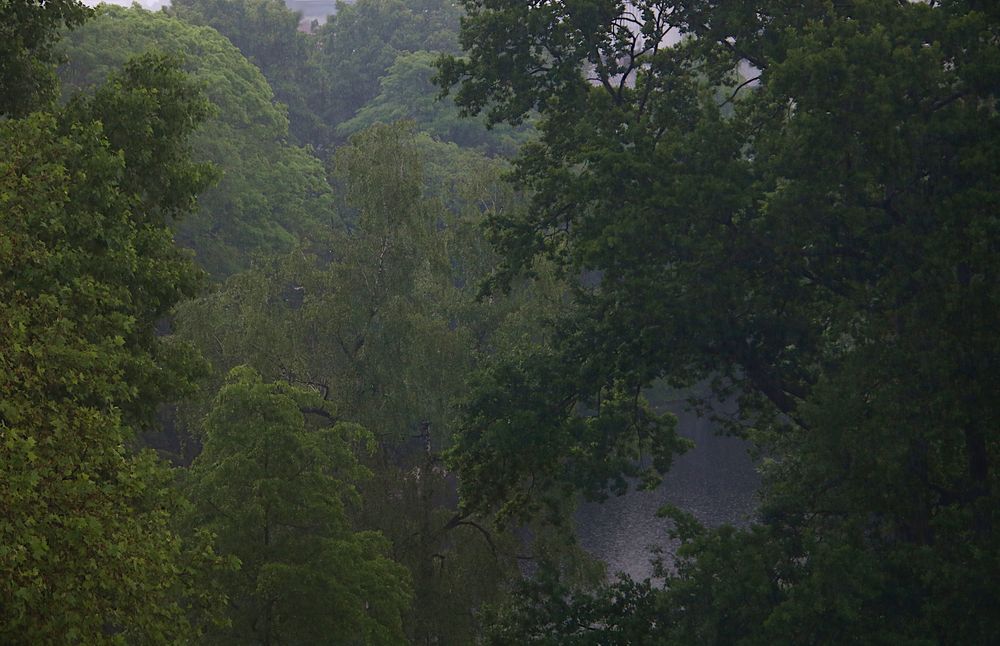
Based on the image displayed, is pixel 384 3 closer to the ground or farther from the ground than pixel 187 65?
farther from the ground

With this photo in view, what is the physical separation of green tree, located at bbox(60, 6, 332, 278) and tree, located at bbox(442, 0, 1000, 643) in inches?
1046

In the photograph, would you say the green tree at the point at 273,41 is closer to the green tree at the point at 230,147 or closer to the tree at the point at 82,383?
the green tree at the point at 230,147

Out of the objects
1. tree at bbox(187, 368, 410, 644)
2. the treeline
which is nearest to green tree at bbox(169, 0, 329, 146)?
the treeline

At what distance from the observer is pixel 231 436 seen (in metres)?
19.4

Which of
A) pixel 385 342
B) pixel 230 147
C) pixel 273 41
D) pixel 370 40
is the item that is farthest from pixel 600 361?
pixel 370 40

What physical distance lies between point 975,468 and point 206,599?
10484mm

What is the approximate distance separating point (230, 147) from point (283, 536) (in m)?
31.8

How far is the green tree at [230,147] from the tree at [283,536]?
80.6 feet

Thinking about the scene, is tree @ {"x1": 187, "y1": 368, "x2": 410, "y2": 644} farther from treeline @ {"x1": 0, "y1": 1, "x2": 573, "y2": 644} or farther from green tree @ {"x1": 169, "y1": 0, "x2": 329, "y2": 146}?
green tree @ {"x1": 169, "y1": 0, "x2": 329, "y2": 146}

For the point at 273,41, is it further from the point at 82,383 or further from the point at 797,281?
the point at 82,383

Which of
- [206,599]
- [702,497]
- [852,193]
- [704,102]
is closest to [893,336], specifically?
[852,193]

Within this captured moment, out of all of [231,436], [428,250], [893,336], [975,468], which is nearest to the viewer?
[975,468]

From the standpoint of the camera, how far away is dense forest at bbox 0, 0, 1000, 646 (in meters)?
11.6

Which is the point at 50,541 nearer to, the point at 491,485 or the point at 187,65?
the point at 491,485
